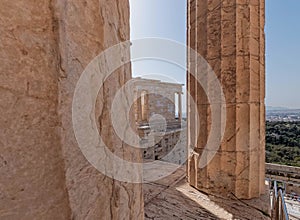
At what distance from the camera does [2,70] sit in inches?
17.8

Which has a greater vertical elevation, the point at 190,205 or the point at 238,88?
the point at 238,88

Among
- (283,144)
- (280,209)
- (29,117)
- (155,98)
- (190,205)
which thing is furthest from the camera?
(155,98)

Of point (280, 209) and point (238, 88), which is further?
point (238, 88)

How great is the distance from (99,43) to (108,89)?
16 centimetres

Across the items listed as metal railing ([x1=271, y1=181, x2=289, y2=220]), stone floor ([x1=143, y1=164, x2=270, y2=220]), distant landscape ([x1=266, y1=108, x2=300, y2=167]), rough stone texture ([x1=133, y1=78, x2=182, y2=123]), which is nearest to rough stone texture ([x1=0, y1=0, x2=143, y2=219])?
stone floor ([x1=143, y1=164, x2=270, y2=220])

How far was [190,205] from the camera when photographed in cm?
204

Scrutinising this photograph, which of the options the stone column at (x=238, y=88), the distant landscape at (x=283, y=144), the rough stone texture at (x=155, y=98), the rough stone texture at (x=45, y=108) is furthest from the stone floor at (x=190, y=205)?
the rough stone texture at (x=155, y=98)

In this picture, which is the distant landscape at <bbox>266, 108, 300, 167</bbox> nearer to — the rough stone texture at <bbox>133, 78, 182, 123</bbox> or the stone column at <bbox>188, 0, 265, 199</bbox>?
the stone column at <bbox>188, 0, 265, 199</bbox>

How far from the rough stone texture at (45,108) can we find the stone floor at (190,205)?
1418 millimetres

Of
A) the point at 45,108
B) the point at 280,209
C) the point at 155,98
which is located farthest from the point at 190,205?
the point at 155,98

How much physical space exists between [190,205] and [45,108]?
76.0 inches

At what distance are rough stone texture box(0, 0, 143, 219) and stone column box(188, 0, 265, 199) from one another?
1.80 m

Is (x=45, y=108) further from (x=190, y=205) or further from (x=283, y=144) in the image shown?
(x=283, y=144)

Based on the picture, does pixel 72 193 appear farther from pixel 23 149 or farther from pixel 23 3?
pixel 23 3
